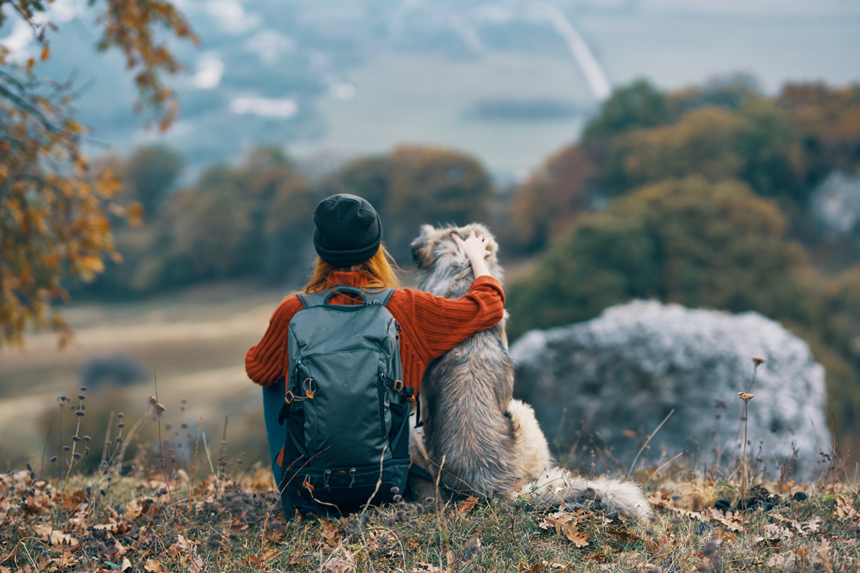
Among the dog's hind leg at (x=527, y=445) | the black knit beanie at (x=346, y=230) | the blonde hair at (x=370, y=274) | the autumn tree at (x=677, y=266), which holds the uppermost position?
the black knit beanie at (x=346, y=230)

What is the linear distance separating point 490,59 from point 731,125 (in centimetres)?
8010

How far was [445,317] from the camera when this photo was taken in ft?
10.7

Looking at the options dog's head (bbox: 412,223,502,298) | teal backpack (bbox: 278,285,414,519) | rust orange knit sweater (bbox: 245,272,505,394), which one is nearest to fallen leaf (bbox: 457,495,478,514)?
teal backpack (bbox: 278,285,414,519)

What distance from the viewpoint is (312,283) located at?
341 centimetres

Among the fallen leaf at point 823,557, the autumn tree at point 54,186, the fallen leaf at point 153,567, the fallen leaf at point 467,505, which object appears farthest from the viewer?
the autumn tree at point 54,186

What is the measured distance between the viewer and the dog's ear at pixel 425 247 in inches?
153

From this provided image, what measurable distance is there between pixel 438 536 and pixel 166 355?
114 feet

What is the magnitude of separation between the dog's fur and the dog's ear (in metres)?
0.34

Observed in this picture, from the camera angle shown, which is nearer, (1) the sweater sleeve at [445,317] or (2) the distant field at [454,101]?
(1) the sweater sleeve at [445,317]

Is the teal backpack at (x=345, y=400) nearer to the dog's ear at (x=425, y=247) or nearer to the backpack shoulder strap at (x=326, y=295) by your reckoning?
the backpack shoulder strap at (x=326, y=295)

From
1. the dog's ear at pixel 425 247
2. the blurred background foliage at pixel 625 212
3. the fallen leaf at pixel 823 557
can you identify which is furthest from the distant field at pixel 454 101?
the fallen leaf at pixel 823 557

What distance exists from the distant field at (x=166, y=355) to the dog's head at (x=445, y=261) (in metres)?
13.7

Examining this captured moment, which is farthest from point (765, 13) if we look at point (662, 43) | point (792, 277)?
point (792, 277)

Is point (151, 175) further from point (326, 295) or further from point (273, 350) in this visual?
point (326, 295)
